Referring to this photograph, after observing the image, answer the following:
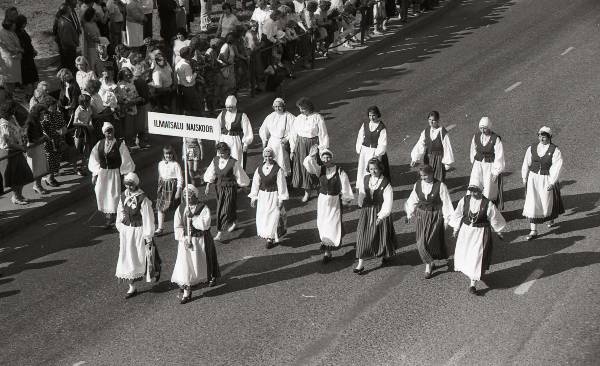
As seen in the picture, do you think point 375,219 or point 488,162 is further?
point 488,162

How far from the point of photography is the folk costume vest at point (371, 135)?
17781 millimetres

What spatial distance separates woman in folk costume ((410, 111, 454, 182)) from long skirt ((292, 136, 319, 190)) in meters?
1.77

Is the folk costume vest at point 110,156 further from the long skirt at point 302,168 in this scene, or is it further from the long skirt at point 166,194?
the long skirt at point 302,168

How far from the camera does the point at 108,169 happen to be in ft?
57.1

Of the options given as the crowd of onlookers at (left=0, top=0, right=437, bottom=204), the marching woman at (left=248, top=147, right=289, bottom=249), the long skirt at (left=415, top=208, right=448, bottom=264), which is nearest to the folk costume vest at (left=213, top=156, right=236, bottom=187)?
the marching woman at (left=248, top=147, right=289, bottom=249)

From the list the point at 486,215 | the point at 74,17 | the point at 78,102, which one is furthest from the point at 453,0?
the point at 486,215

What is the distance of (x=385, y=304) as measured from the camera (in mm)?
14086

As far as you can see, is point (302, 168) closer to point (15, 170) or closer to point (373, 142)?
point (373, 142)

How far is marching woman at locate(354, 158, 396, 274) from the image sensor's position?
15094mm

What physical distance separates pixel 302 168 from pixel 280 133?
0.75 m

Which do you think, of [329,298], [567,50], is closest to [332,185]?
[329,298]

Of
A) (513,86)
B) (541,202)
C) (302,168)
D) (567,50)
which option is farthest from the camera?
(567,50)

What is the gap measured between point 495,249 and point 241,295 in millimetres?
4000

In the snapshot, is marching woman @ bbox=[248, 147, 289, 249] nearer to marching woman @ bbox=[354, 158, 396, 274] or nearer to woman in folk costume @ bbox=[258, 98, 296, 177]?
marching woman @ bbox=[354, 158, 396, 274]
